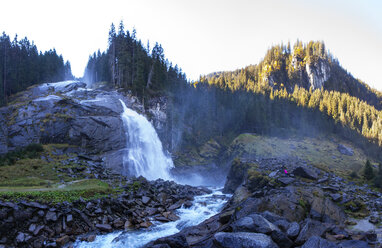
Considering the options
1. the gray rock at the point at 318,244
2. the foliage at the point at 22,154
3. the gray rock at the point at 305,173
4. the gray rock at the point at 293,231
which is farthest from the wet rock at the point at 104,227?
the gray rock at the point at 305,173

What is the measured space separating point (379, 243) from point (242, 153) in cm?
5519

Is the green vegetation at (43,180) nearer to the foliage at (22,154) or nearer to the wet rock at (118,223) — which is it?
the foliage at (22,154)

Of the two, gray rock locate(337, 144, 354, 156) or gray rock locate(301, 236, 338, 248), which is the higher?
gray rock locate(301, 236, 338, 248)

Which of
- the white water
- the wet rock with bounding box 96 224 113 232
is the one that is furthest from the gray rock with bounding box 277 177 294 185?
the wet rock with bounding box 96 224 113 232

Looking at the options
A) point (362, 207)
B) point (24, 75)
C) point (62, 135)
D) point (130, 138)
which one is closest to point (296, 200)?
point (362, 207)

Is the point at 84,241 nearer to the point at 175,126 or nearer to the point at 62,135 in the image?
the point at 62,135

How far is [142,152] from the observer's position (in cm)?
4841

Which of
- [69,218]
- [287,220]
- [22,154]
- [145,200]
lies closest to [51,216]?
[69,218]

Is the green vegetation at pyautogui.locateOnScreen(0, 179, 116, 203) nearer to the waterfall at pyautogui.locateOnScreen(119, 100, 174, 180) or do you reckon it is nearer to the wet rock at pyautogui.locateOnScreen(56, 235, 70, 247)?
the wet rock at pyautogui.locateOnScreen(56, 235, 70, 247)

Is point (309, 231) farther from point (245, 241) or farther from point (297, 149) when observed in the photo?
point (297, 149)

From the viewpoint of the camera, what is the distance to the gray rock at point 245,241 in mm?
10383

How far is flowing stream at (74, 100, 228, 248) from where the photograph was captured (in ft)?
58.3

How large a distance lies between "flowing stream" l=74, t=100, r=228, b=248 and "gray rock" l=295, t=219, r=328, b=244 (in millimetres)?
11148

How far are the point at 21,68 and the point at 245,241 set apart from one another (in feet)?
297
